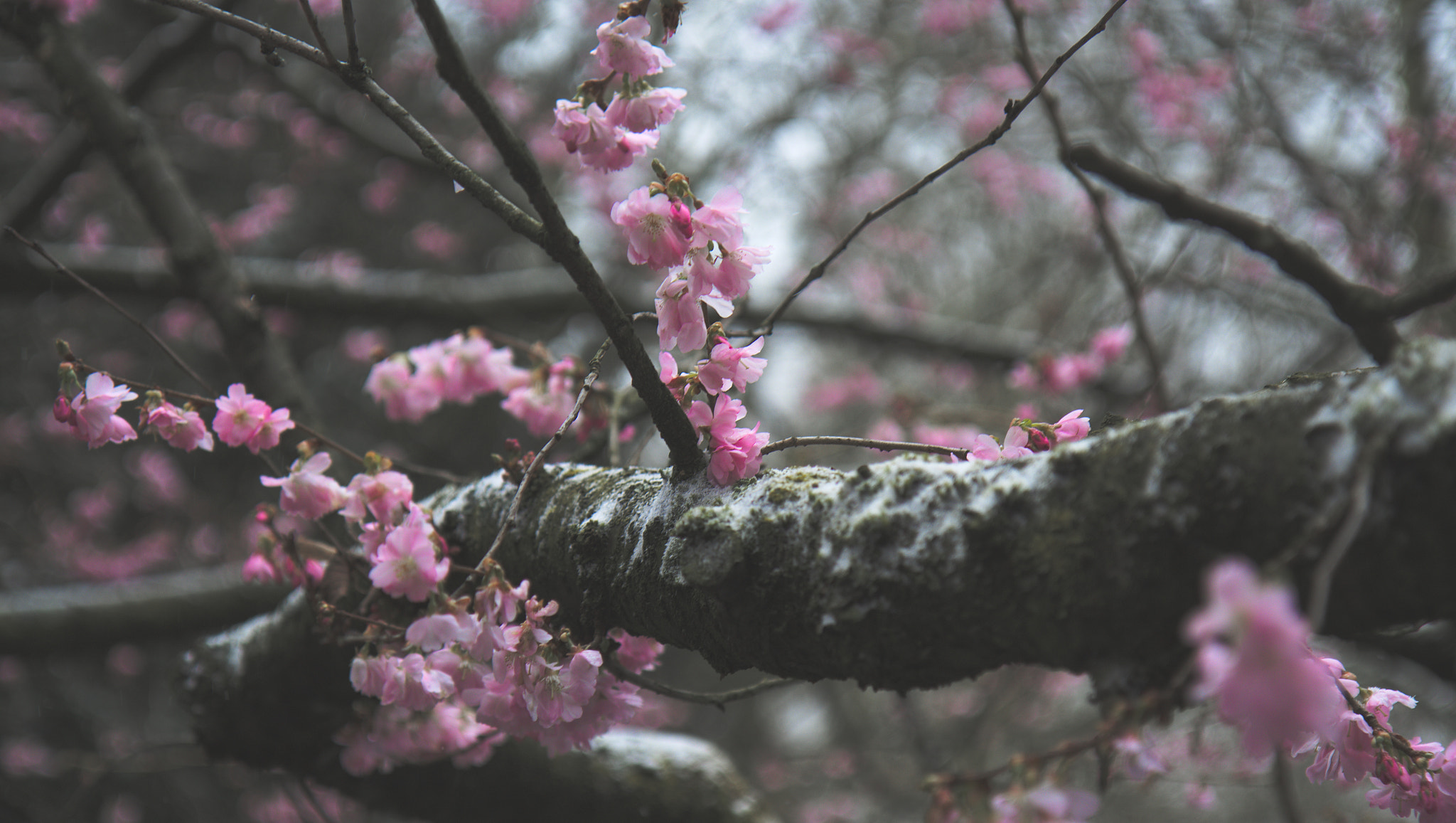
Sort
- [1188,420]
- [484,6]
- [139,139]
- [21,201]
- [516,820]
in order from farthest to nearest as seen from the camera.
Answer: [484,6], [21,201], [139,139], [516,820], [1188,420]

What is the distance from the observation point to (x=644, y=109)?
3.12ft

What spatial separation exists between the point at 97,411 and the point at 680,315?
87 centimetres

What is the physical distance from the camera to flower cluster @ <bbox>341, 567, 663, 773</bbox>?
924 mm

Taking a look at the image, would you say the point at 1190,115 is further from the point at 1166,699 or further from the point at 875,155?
the point at 1166,699

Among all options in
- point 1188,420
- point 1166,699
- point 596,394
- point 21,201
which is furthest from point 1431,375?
point 21,201

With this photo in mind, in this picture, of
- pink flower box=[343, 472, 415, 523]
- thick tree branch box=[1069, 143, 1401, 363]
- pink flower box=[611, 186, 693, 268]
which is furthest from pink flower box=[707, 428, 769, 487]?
thick tree branch box=[1069, 143, 1401, 363]

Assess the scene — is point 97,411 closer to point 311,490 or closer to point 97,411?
point 97,411

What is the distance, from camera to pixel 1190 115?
4.44 m

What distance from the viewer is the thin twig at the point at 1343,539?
0.48 m

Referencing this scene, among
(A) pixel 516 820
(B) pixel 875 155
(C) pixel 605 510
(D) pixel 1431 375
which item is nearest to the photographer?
(D) pixel 1431 375


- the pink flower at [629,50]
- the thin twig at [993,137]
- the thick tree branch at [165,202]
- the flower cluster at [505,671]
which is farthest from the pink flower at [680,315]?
the thick tree branch at [165,202]

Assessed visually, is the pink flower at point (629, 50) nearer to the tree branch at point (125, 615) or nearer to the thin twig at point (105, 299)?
the thin twig at point (105, 299)

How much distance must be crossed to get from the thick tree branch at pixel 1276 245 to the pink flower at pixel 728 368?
998mm

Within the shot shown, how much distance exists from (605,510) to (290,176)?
5.36m
